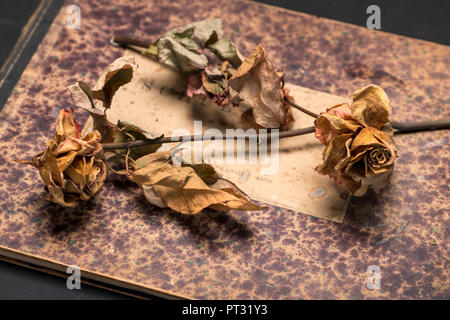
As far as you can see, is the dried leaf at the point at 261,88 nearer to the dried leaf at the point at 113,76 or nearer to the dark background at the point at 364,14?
the dried leaf at the point at 113,76

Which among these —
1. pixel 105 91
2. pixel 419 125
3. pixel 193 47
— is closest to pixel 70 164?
pixel 105 91

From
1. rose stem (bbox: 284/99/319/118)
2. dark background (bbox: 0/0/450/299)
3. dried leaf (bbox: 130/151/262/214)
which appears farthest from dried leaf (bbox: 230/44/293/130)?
dark background (bbox: 0/0/450/299)

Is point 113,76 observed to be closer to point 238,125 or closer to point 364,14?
point 238,125

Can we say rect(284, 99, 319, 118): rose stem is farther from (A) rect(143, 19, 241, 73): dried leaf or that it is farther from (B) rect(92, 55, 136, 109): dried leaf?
(B) rect(92, 55, 136, 109): dried leaf

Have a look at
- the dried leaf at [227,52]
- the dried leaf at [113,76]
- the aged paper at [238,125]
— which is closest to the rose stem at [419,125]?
the aged paper at [238,125]

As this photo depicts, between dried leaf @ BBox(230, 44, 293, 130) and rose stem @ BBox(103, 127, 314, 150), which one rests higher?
dried leaf @ BBox(230, 44, 293, 130)

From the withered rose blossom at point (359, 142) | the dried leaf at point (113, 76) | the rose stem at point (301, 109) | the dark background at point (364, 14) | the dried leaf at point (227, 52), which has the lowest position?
the withered rose blossom at point (359, 142)
